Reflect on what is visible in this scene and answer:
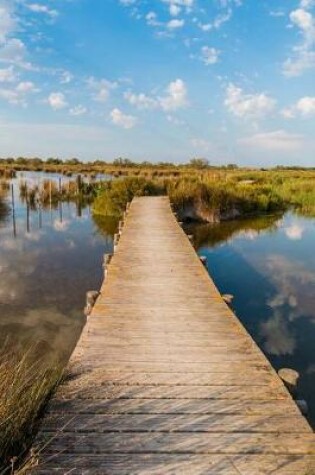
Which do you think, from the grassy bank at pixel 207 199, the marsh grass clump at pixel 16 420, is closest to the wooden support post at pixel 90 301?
the marsh grass clump at pixel 16 420

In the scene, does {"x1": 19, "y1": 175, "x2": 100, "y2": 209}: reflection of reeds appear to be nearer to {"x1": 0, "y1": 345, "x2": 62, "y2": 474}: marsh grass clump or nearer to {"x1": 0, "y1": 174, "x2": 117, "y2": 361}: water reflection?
{"x1": 0, "y1": 174, "x2": 117, "y2": 361}: water reflection

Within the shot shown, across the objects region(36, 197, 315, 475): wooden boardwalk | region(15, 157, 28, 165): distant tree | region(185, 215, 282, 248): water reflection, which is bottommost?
region(185, 215, 282, 248): water reflection

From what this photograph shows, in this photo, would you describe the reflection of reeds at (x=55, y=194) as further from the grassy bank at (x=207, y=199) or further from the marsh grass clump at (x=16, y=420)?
the marsh grass clump at (x=16, y=420)

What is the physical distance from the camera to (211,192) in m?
20.7

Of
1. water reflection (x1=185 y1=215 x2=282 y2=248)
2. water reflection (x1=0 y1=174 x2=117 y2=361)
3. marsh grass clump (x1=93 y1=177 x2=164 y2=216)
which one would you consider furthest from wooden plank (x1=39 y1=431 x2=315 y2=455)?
marsh grass clump (x1=93 y1=177 x2=164 y2=216)

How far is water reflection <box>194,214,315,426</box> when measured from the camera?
732cm

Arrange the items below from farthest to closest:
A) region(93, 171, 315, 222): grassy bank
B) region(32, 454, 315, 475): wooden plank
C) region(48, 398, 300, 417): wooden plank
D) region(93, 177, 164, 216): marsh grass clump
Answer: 1. region(93, 177, 164, 216): marsh grass clump
2. region(93, 171, 315, 222): grassy bank
3. region(48, 398, 300, 417): wooden plank
4. region(32, 454, 315, 475): wooden plank

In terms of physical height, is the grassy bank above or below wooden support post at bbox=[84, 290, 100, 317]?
above

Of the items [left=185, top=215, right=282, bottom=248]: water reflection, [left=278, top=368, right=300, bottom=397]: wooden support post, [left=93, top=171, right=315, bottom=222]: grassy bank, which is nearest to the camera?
[left=278, top=368, right=300, bottom=397]: wooden support post

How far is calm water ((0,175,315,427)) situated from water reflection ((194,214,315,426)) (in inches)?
0.7

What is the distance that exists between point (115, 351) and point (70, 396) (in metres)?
1.02

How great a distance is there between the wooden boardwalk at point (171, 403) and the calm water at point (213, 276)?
1634 mm

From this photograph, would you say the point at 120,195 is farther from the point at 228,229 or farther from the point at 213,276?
the point at 213,276

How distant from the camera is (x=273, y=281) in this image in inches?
445
